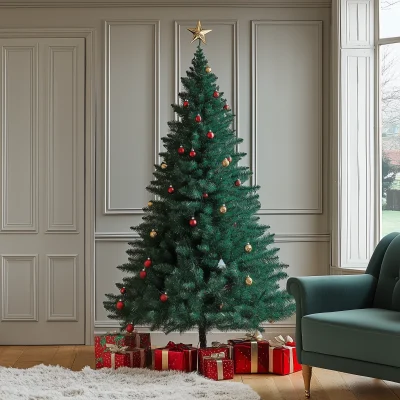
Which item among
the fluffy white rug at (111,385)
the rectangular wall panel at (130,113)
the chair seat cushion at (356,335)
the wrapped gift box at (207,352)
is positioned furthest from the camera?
the rectangular wall panel at (130,113)

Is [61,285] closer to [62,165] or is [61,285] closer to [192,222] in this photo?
[62,165]

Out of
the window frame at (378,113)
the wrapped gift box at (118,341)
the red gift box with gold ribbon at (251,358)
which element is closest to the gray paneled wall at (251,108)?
the window frame at (378,113)

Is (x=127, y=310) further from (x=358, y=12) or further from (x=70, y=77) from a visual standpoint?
(x=358, y=12)

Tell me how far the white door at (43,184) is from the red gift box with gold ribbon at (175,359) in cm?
110

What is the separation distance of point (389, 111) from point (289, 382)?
2.14 m

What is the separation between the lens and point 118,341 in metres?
4.51

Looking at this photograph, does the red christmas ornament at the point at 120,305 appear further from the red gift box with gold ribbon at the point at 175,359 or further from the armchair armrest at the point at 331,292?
the armchair armrest at the point at 331,292

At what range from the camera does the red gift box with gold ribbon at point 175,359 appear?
433 cm

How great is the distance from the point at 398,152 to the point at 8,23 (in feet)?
9.65

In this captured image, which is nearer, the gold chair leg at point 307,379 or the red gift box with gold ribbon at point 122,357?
the gold chair leg at point 307,379

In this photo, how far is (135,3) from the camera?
207 inches

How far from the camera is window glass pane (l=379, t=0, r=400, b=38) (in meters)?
5.21

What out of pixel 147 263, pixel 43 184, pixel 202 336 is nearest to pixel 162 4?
pixel 43 184

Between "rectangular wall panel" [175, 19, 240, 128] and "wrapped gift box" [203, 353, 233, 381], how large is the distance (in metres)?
1.81
